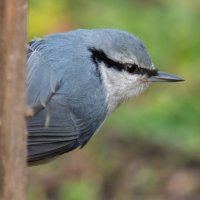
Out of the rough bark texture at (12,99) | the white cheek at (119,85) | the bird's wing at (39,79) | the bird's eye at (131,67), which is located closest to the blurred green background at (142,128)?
the white cheek at (119,85)

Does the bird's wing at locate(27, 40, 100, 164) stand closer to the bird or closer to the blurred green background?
the bird

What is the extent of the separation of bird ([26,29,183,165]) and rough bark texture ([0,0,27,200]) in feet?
2.50

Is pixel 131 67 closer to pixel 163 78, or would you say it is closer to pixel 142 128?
pixel 163 78

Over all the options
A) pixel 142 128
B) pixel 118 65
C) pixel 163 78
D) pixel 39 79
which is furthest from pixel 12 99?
pixel 142 128

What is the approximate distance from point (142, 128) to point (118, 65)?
4.33 feet

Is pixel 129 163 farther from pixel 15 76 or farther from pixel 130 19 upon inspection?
pixel 15 76

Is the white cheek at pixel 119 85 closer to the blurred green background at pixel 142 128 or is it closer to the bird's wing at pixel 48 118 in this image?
the bird's wing at pixel 48 118

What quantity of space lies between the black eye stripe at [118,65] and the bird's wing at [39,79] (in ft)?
0.72

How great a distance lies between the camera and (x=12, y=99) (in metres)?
1.67

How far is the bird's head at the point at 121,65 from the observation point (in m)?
2.82

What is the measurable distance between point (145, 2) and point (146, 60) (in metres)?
2.33

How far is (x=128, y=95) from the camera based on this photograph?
3031 mm

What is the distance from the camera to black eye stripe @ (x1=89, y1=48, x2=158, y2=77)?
2.84 meters

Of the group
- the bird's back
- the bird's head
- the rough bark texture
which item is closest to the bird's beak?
the bird's head
